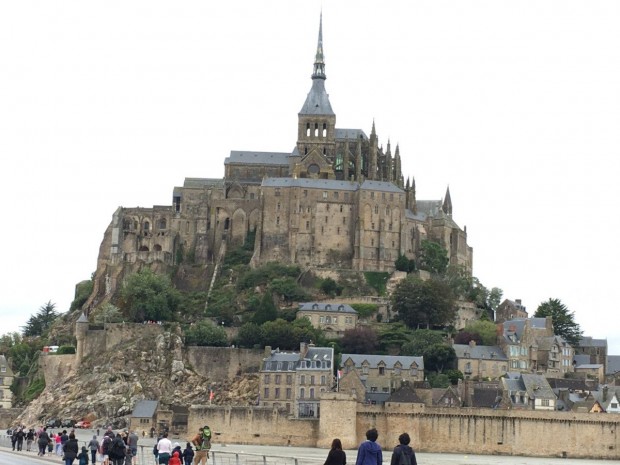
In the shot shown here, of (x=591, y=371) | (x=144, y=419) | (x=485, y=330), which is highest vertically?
(x=485, y=330)

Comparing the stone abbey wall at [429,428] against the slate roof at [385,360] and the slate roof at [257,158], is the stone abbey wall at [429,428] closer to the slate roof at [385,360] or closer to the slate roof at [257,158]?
the slate roof at [385,360]

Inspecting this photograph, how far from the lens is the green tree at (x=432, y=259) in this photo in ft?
335

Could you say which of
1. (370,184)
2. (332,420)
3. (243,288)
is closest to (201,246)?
(243,288)

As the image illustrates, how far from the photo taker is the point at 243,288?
326 ft

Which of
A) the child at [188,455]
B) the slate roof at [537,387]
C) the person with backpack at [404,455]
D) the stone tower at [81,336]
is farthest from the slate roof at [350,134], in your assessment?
the person with backpack at [404,455]

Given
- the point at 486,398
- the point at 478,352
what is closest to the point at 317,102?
the point at 478,352

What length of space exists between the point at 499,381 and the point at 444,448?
1150 centimetres

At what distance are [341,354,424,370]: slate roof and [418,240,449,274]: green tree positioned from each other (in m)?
17.9

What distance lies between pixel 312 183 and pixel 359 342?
710 inches

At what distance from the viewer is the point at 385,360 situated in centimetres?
8550

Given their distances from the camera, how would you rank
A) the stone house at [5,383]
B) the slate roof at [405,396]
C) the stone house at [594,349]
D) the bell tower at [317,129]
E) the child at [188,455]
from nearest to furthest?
the child at [188,455]
the slate roof at [405,396]
the stone house at [5,383]
the stone house at [594,349]
the bell tower at [317,129]

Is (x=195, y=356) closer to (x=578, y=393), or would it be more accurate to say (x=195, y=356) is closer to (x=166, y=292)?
(x=166, y=292)

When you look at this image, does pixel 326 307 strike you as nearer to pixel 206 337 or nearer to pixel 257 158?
pixel 206 337

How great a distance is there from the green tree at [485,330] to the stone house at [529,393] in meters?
A: 7.44
